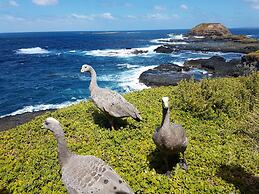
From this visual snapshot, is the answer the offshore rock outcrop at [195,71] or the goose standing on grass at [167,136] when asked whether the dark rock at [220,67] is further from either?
the goose standing on grass at [167,136]

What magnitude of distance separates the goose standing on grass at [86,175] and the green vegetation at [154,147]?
70.0 inches

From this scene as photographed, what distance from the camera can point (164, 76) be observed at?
37469 millimetres

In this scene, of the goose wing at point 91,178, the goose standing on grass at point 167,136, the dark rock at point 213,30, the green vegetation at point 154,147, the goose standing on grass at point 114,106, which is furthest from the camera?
the dark rock at point 213,30

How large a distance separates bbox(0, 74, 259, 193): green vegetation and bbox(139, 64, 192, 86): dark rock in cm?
2042

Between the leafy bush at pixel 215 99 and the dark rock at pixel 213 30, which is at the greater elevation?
the leafy bush at pixel 215 99

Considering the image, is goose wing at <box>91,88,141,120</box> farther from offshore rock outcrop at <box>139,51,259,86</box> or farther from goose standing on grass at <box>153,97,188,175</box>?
offshore rock outcrop at <box>139,51,259,86</box>

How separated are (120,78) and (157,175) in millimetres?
31067

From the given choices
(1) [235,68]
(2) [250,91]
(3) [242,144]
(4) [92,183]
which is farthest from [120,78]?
(4) [92,183]

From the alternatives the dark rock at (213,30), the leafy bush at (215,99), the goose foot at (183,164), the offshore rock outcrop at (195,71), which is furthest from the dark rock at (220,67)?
the dark rock at (213,30)

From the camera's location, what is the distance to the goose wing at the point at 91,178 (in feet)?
19.5

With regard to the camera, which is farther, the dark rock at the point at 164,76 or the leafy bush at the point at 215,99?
the dark rock at the point at 164,76

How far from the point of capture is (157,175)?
830cm

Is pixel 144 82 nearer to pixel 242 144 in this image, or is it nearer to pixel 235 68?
pixel 235 68

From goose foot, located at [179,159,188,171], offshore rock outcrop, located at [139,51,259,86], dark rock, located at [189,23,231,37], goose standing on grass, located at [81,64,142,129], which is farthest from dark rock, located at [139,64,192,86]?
dark rock, located at [189,23,231,37]
